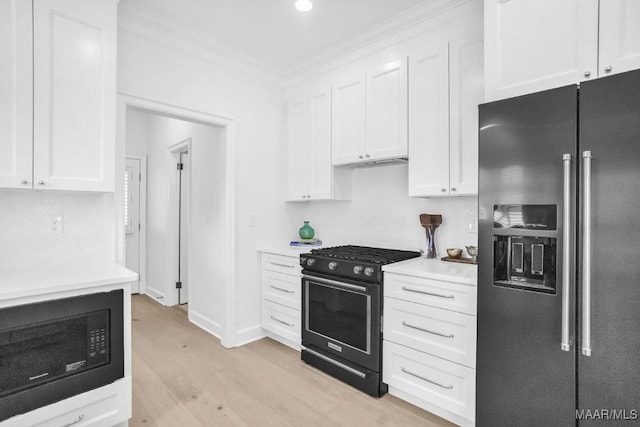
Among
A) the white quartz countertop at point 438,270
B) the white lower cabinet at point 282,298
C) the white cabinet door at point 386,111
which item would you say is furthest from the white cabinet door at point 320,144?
the white quartz countertop at point 438,270

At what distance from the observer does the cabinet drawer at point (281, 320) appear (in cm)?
307

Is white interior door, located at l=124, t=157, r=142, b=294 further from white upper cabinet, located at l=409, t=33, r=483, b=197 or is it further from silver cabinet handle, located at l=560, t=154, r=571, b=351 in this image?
silver cabinet handle, located at l=560, t=154, r=571, b=351

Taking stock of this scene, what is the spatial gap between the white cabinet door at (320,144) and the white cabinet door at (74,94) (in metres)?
1.70

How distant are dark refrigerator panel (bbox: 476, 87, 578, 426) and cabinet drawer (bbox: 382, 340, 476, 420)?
19 cm

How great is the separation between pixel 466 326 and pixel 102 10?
115 inches

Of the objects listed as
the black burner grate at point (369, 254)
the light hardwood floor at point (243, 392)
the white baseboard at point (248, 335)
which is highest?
the black burner grate at point (369, 254)

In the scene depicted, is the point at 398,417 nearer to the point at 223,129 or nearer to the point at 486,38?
the point at 486,38

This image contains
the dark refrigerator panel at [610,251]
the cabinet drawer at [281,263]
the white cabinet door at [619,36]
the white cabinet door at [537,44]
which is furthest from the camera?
the cabinet drawer at [281,263]

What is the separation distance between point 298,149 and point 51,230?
2.13 metres

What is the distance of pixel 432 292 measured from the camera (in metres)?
2.08

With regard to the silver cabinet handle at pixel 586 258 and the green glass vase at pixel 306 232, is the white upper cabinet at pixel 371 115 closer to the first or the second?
the green glass vase at pixel 306 232

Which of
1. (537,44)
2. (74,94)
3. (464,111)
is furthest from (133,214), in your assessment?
(537,44)

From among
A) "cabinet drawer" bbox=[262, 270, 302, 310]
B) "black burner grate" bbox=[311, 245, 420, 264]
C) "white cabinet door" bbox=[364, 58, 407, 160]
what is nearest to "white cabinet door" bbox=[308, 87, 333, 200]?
"white cabinet door" bbox=[364, 58, 407, 160]

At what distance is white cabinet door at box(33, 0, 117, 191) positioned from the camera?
6.20 ft
